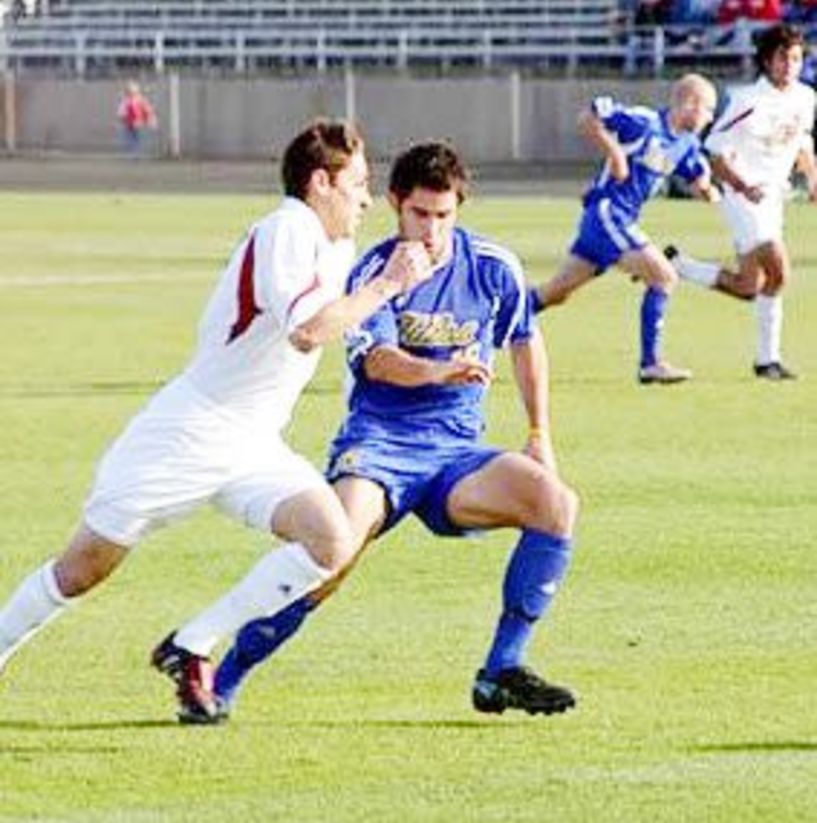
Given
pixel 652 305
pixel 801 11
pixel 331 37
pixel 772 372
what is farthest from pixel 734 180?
pixel 331 37

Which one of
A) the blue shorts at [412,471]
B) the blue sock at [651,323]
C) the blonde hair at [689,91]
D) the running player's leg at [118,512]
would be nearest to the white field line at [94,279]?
the blue sock at [651,323]

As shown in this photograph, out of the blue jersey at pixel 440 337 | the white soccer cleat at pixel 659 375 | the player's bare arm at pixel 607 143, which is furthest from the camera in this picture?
the white soccer cleat at pixel 659 375

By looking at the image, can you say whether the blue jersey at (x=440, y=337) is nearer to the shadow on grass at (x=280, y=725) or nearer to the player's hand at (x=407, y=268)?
the player's hand at (x=407, y=268)

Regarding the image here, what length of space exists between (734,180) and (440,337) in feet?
37.3

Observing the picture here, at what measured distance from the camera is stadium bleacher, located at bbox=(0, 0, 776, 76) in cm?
6906

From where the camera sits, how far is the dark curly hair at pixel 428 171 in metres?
9.80

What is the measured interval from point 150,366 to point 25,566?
924 cm

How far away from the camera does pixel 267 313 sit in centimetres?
942

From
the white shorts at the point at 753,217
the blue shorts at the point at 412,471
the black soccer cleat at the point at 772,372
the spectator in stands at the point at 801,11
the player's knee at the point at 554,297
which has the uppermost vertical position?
the blue shorts at the point at 412,471

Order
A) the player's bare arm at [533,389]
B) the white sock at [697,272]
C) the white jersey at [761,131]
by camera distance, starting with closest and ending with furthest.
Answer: the player's bare arm at [533,389] → the white jersey at [761,131] → the white sock at [697,272]

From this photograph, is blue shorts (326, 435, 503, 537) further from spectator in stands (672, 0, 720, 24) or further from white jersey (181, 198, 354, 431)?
spectator in stands (672, 0, 720, 24)

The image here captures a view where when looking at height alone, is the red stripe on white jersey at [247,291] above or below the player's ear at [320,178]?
below

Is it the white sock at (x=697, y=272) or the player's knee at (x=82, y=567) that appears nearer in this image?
the player's knee at (x=82, y=567)

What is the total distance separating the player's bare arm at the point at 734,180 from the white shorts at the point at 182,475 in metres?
11.9
